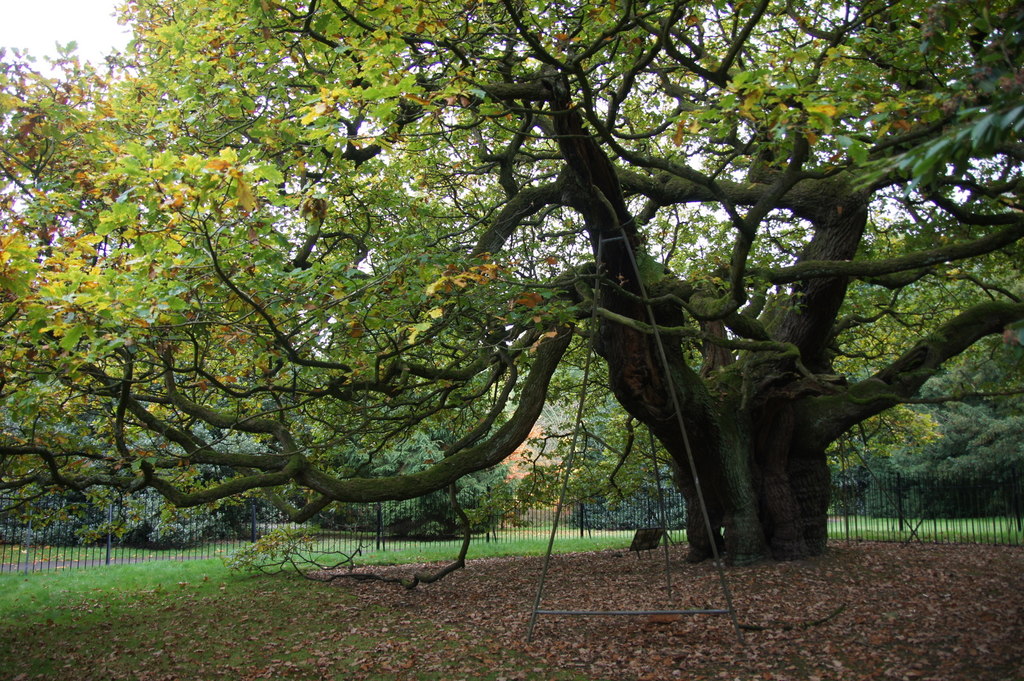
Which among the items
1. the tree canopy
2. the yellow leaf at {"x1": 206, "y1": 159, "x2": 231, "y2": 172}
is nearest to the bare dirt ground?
the tree canopy

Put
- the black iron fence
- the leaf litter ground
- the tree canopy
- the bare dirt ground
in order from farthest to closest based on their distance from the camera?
the black iron fence, the leaf litter ground, the bare dirt ground, the tree canopy

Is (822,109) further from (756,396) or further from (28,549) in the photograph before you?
(28,549)

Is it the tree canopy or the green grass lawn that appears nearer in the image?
the tree canopy

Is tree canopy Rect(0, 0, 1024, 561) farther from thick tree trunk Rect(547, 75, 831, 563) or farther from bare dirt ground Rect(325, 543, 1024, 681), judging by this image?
bare dirt ground Rect(325, 543, 1024, 681)

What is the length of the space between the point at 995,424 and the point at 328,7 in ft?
68.3

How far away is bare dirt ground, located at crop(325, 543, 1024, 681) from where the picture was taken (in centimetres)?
536

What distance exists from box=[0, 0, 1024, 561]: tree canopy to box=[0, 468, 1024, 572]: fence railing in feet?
14.4

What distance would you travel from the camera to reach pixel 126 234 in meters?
4.32

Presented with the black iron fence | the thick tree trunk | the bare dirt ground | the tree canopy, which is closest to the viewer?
the tree canopy

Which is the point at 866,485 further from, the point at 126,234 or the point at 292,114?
the point at 126,234

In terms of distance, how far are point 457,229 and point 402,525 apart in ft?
33.2

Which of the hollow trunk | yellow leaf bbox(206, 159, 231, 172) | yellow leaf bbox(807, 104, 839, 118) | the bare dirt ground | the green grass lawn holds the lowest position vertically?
the green grass lawn

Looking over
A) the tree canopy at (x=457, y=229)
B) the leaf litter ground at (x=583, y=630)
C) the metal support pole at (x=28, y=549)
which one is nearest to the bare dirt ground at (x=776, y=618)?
the leaf litter ground at (x=583, y=630)

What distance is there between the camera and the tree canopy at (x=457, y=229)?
14.4ft
